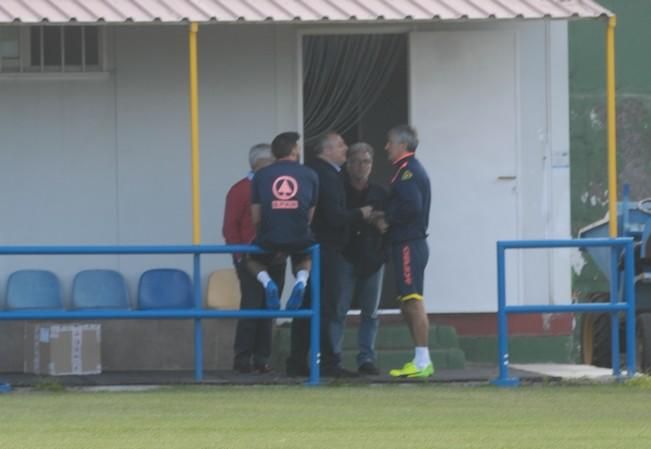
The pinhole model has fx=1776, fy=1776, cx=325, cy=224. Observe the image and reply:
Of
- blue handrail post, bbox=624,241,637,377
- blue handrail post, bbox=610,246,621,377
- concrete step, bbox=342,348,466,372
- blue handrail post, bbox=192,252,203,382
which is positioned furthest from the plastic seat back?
blue handrail post, bbox=624,241,637,377

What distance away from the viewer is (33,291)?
14.1 m

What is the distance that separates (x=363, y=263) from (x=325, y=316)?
475mm

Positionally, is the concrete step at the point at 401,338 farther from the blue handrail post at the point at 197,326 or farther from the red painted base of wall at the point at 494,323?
the blue handrail post at the point at 197,326

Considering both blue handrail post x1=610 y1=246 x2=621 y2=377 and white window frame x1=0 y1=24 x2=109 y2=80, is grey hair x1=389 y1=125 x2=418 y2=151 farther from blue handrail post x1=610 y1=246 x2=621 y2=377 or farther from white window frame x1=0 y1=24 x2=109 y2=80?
white window frame x1=0 y1=24 x2=109 y2=80

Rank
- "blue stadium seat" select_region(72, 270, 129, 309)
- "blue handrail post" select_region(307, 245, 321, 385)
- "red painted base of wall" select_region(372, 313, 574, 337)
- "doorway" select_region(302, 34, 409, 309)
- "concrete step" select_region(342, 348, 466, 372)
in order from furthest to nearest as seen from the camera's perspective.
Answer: "doorway" select_region(302, 34, 409, 309)
"red painted base of wall" select_region(372, 313, 574, 337)
"blue stadium seat" select_region(72, 270, 129, 309)
"concrete step" select_region(342, 348, 466, 372)
"blue handrail post" select_region(307, 245, 321, 385)

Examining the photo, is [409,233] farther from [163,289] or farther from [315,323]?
[163,289]

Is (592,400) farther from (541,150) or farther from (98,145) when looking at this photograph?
(98,145)

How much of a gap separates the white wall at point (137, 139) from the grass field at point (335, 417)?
245cm

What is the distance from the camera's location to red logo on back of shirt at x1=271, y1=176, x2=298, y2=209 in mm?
12469

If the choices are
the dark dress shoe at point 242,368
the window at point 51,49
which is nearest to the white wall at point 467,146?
the dark dress shoe at point 242,368

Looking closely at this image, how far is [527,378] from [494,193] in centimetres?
203

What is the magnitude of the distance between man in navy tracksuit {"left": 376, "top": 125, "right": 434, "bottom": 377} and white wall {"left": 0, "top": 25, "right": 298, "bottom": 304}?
6.22ft

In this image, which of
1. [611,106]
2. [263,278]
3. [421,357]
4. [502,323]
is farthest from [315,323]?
[611,106]

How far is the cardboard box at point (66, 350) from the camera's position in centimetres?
1312
